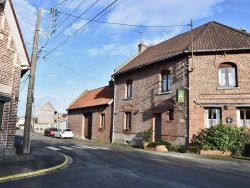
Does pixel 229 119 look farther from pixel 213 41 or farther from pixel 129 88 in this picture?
pixel 129 88

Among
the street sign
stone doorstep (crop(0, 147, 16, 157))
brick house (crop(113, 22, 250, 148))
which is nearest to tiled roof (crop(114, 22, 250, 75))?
brick house (crop(113, 22, 250, 148))

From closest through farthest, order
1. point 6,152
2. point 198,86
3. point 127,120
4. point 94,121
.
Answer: point 6,152, point 198,86, point 127,120, point 94,121

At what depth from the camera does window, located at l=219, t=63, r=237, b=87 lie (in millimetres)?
19703

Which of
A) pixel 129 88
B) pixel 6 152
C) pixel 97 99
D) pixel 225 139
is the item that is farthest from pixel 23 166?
pixel 97 99

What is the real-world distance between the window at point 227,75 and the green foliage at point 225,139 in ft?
10.2

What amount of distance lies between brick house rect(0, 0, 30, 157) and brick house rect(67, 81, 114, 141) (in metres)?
15.5

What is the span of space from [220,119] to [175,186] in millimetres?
12712

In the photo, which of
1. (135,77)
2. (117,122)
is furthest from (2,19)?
(117,122)

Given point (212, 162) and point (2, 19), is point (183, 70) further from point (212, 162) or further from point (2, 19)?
point (2, 19)

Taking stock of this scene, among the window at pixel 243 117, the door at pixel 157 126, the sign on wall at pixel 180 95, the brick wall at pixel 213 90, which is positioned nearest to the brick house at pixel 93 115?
the door at pixel 157 126

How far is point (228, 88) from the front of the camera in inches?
762

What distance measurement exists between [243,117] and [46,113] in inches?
2651

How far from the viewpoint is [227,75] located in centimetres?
1988

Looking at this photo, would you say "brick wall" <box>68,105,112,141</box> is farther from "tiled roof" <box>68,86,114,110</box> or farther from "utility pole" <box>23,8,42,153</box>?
"utility pole" <box>23,8,42,153</box>
